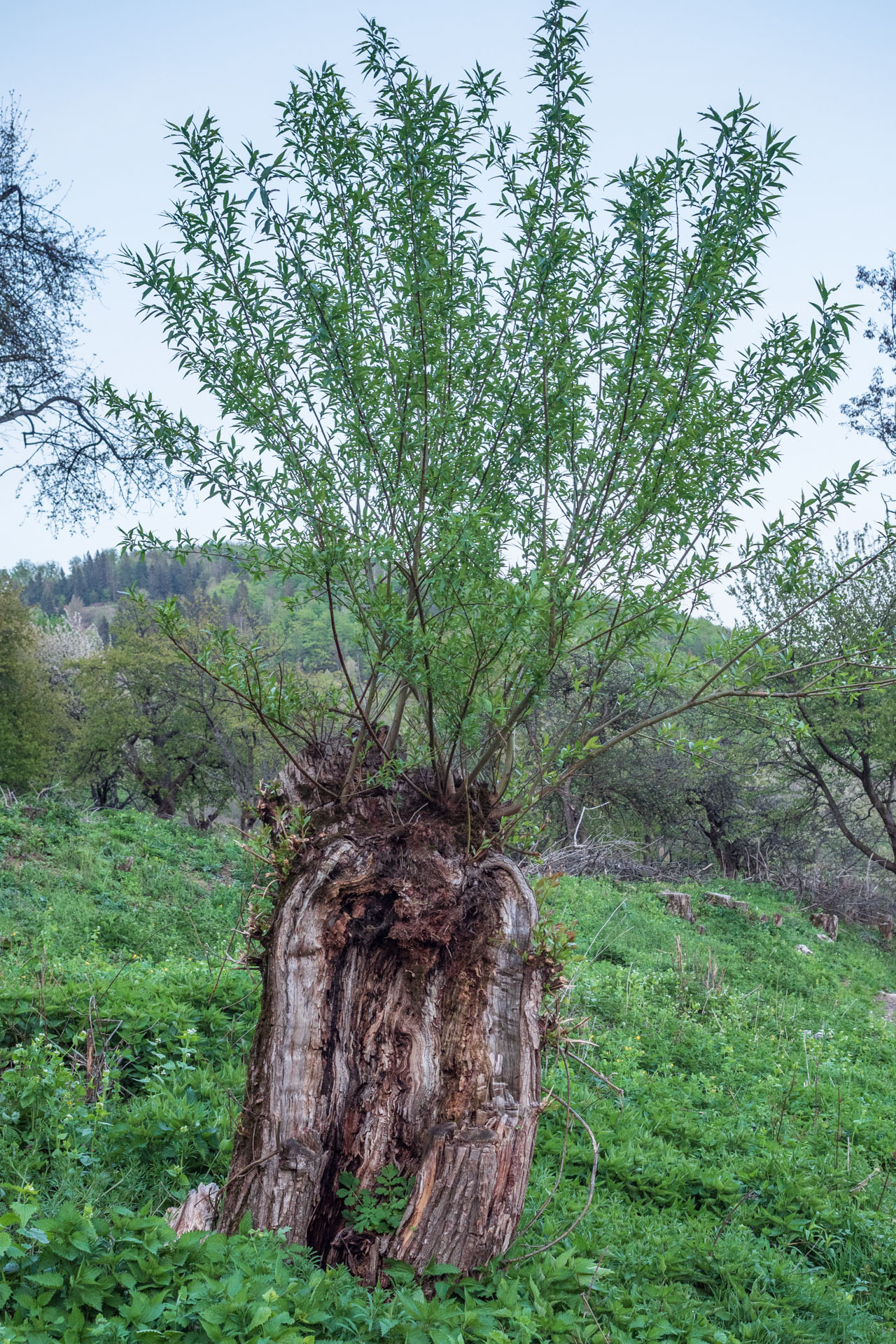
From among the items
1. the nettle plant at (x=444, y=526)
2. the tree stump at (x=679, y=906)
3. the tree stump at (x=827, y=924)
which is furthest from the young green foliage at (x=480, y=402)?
the tree stump at (x=827, y=924)

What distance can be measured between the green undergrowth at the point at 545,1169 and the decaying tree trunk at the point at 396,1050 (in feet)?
0.76

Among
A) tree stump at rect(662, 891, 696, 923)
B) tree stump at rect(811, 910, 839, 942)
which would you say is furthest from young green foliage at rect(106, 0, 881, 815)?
tree stump at rect(811, 910, 839, 942)

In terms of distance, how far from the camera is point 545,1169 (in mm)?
4082

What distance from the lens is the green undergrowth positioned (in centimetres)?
240

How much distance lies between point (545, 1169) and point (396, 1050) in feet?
4.56

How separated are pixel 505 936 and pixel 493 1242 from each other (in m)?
1.12

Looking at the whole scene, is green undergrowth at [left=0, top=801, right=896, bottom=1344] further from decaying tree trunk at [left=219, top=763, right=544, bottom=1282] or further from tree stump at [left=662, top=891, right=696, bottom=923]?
tree stump at [left=662, top=891, right=696, bottom=923]

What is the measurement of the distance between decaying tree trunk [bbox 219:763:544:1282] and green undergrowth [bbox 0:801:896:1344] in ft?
0.76

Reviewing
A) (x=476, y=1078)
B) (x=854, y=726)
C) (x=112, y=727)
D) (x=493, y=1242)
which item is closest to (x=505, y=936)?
(x=476, y=1078)

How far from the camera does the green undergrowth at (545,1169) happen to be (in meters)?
2.40

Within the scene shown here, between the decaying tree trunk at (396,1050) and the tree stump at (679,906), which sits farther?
the tree stump at (679,906)

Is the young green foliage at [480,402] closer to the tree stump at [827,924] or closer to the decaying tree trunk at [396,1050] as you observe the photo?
the decaying tree trunk at [396,1050]

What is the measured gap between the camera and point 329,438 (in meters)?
3.75

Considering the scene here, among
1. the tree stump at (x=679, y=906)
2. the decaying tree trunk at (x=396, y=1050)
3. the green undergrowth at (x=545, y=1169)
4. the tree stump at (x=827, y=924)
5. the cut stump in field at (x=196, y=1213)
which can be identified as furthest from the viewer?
the tree stump at (x=827, y=924)
